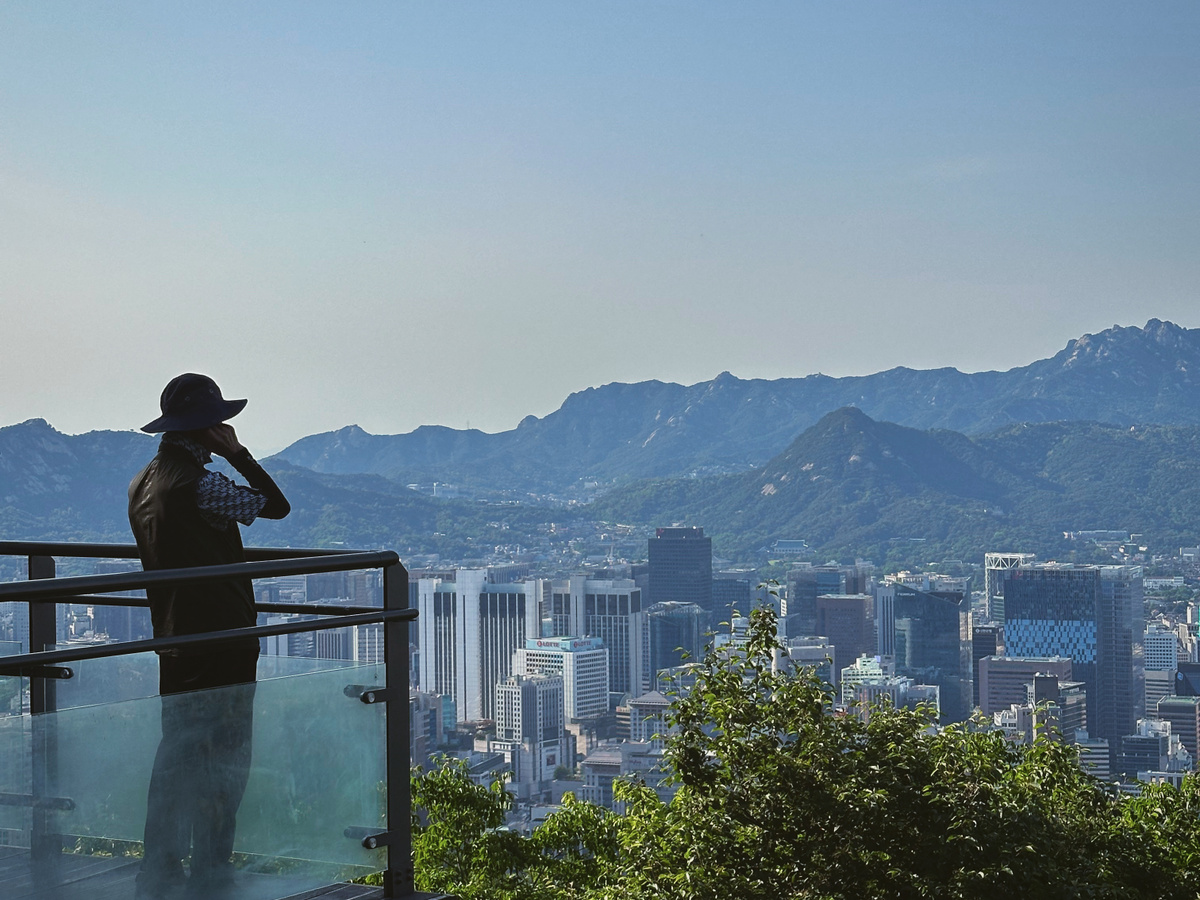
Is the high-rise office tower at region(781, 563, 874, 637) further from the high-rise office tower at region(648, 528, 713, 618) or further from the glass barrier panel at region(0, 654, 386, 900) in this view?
the glass barrier panel at region(0, 654, 386, 900)

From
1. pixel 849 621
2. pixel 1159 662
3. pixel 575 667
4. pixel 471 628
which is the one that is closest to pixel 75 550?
pixel 575 667

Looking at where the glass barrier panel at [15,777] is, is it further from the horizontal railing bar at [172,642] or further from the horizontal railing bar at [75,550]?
the horizontal railing bar at [75,550]

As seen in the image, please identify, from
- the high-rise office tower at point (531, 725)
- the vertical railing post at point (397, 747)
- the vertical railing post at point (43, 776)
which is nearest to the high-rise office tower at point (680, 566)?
the high-rise office tower at point (531, 725)

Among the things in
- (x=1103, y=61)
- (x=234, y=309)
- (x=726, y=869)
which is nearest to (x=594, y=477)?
(x=234, y=309)

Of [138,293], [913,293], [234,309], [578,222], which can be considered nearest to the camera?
[138,293]

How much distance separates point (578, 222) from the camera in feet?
251

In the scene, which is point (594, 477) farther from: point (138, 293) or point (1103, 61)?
point (138, 293)

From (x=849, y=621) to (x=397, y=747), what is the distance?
72.3 meters

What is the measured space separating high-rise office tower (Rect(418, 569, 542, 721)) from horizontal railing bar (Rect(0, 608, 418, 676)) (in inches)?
2642

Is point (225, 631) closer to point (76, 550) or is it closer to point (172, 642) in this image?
point (172, 642)

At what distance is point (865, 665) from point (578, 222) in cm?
3273

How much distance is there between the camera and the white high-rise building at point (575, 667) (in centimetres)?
5912

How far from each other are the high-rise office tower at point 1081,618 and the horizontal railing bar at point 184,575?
6036 cm

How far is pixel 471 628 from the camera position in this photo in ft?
238
